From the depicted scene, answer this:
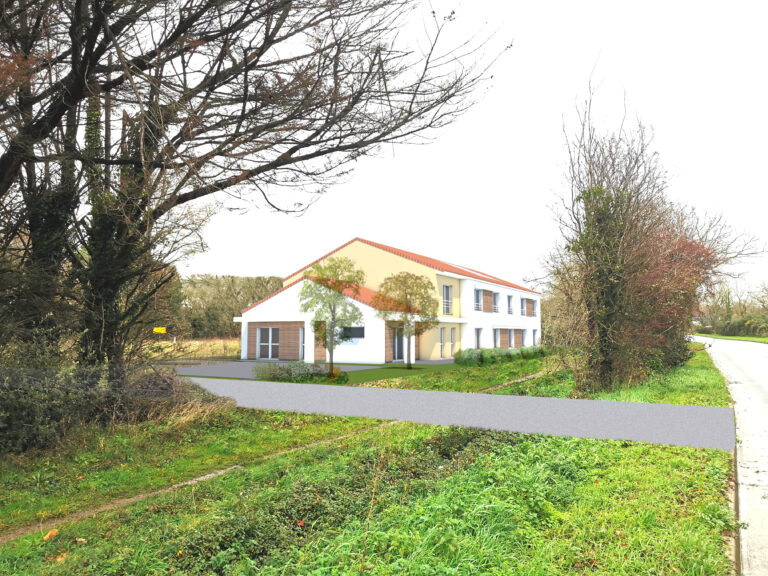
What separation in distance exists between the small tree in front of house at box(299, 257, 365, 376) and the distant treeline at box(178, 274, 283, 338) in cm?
432

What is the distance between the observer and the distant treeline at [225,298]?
2441 centimetres

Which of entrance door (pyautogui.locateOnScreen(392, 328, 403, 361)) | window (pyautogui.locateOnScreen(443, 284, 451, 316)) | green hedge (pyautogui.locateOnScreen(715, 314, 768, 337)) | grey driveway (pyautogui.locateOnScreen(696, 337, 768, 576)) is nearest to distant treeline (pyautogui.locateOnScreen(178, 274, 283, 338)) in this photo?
entrance door (pyautogui.locateOnScreen(392, 328, 403, 361))

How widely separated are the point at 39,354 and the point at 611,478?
7.39 m

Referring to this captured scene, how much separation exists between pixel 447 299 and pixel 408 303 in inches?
195

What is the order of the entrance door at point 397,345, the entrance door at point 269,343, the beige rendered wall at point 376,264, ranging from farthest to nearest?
the entrance door at point 269,343
the beige rendered wall at point 376,264
the entrance door at point 397,345

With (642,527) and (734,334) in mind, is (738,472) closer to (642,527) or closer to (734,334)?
(642,527)

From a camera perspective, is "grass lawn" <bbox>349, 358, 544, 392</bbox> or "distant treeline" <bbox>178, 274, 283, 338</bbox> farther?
"distant treeline" <bbox>178, 274, 283, 338</bbox>

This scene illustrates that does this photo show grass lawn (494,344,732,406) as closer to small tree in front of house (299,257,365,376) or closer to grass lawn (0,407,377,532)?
grass lawn (0,407,377,532)

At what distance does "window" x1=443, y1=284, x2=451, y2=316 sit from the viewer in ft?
90.0

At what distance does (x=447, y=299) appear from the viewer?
1094 inches

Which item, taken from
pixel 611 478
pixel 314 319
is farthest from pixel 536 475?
pixel 314 319

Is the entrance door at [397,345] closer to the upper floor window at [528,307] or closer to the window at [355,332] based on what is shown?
the window at [355,332]

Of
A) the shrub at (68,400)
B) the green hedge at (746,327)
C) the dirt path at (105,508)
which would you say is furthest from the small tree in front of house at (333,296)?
the green hedge at (746,327)

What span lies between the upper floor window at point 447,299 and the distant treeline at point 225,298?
30.3 ft
